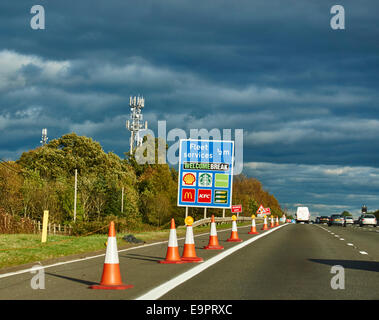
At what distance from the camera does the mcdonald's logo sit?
142 feet

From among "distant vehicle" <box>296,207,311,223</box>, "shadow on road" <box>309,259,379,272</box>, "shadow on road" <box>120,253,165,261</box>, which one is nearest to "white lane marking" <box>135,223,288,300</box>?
"shadow on road" <box>120,253,165,261</box>

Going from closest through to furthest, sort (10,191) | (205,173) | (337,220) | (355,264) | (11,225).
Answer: (355,264) < (11,225) < (205,173) < (10,191) < (337,220)

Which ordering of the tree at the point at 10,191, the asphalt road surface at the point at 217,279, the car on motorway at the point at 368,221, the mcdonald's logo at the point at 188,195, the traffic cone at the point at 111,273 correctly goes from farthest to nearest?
the car on motorway at the point at 368,221
the tree at the point at 10,191
the mcdonald's logo at the point at 188,195
the traffic cone at the point at 111,273
the asphalt road surface at the point at 217,279

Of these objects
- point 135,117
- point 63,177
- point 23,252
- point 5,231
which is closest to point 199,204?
point 5,231

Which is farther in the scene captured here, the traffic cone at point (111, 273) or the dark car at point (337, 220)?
the dark car at point (337, 220)

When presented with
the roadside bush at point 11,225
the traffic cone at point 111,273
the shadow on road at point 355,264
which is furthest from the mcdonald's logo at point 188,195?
the traffic cone at point 111,273

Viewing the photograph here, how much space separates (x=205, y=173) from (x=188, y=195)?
6.65 feet

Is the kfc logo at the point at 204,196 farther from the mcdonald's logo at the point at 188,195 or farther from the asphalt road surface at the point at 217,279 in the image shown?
the asphalt road surface at the point at 217,279

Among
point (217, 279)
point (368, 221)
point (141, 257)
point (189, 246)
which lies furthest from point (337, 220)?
point (217, 279)

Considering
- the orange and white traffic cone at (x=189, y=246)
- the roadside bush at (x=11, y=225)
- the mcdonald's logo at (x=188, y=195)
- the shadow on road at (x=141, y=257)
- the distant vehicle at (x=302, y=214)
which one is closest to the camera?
the orange and white traffic cone at (x=189, y=246)

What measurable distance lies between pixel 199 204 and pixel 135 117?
291ft

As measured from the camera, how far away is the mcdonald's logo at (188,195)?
43.3m

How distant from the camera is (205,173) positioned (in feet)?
144

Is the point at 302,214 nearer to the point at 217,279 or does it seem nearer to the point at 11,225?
the point at 11,225
